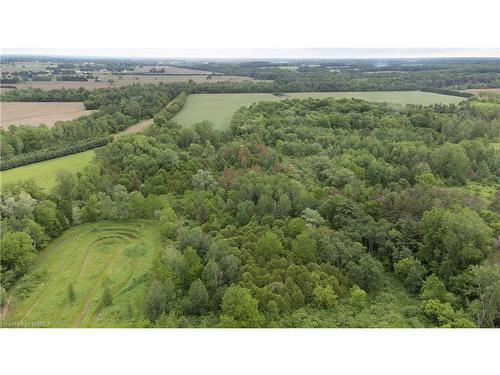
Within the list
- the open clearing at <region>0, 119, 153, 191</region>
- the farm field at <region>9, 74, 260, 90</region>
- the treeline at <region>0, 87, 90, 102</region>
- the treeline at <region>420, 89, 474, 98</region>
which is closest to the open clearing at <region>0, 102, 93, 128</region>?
the treeline at <region>0, 87, 90, 102</region>

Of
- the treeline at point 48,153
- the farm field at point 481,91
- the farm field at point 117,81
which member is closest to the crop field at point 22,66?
the farm field at point 117,81

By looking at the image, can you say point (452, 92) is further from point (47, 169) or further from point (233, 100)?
point (47, 169)

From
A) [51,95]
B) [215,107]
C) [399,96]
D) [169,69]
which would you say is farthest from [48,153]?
[399,96]

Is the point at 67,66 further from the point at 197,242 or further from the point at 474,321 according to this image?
the point at 474,321

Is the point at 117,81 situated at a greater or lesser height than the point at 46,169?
greater

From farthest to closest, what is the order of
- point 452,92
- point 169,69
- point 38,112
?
point 169,69 → point 452,92 → point 38,112

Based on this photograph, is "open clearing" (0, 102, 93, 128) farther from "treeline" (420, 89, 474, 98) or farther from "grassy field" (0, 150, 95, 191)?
"treeline" (420, 89, 474, 98)
